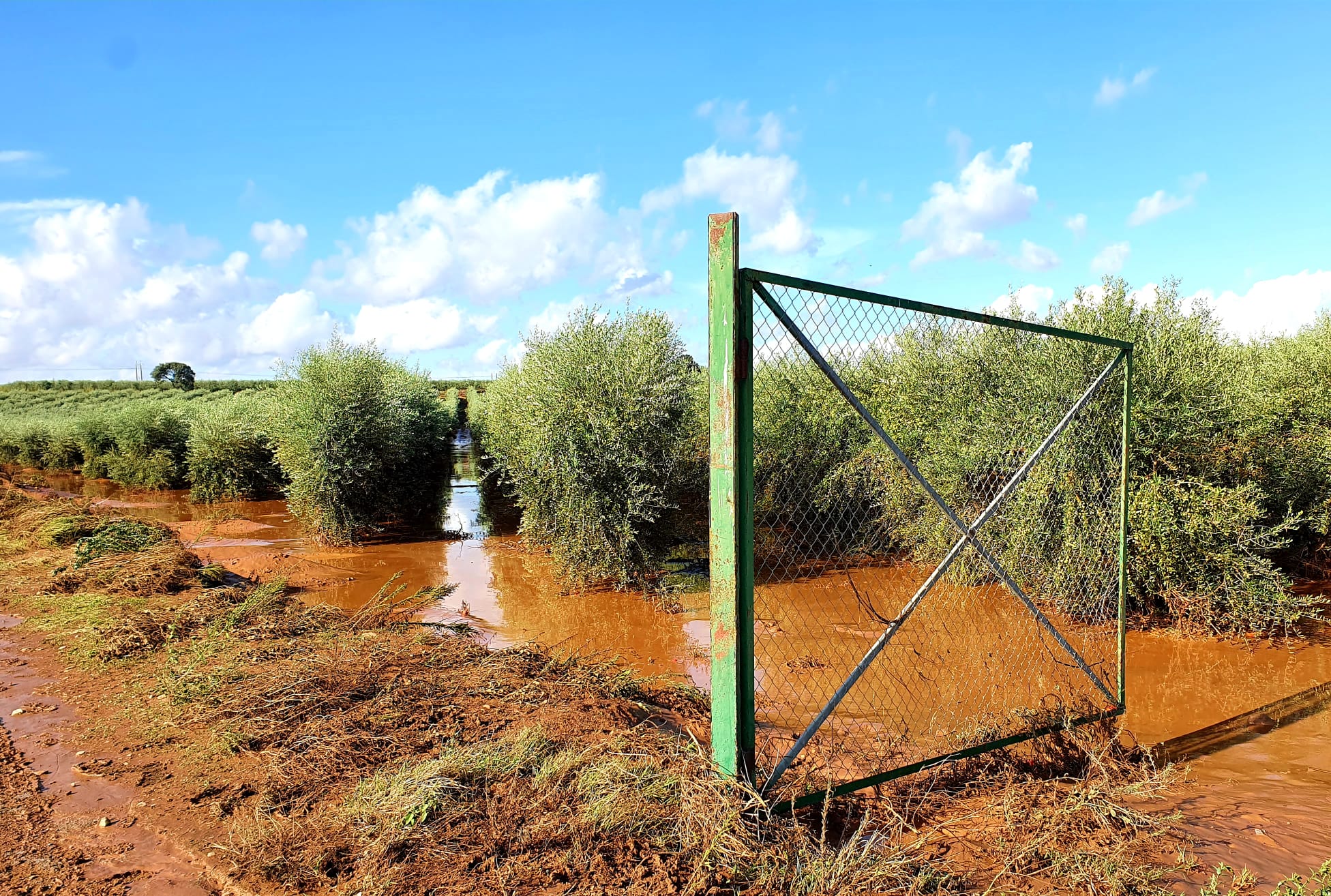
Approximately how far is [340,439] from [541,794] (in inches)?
A: 507

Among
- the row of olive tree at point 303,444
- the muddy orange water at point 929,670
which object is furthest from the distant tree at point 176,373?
the muddy orange water at point 929,670

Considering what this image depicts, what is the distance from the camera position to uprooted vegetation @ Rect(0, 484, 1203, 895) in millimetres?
3037

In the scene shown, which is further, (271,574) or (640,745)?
(271,574)

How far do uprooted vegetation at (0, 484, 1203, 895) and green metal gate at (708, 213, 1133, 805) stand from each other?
256mm

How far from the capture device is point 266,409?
1866cm

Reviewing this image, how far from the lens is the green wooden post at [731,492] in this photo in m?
3.11

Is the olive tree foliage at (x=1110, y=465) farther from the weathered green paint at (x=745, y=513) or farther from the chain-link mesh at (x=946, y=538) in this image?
the weathered green paint at (x=745, y=513)

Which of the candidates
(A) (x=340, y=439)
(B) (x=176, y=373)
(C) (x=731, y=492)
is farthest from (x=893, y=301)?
(B) (x=176, y=373)

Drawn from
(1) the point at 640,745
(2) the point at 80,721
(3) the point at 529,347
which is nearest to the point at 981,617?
(1) the point at 640,745

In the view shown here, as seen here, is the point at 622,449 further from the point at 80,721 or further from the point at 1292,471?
the point at 1292,471

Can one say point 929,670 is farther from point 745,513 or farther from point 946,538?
point 745,513

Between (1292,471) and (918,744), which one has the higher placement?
(1292,471)

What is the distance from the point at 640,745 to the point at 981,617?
6550 millimetres

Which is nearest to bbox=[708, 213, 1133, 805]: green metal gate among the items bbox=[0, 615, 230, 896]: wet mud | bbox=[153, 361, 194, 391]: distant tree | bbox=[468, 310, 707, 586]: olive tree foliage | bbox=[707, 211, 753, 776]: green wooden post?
bbox=[707, 211, 753, 776]: green wooden post
